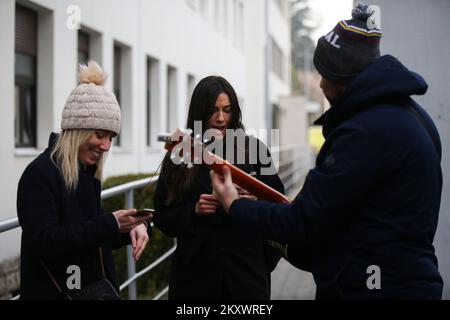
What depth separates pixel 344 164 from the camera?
92.6 inches

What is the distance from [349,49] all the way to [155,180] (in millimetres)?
4441

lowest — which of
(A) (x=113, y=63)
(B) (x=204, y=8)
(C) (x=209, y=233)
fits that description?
(C) (x=209, y=233)

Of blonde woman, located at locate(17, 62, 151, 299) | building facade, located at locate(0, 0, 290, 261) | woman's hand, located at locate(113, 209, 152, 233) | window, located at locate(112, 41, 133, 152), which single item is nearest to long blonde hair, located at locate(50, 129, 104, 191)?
blonde woman, located at locate(17, 62, 151, 299)

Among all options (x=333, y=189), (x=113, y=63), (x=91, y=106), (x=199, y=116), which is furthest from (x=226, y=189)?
(x=113, y=63)

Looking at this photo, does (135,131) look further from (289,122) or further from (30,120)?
(289,122)

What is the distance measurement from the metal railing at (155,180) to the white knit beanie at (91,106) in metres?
0.68

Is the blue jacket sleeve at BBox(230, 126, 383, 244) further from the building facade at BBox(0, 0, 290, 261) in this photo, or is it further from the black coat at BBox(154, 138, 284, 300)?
the building facade at BBox(0, 0, 290, 261)

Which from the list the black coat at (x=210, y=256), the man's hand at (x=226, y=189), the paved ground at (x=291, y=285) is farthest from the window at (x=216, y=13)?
the man's hand at (x=226, y=189)

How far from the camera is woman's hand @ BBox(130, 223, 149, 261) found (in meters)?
3.18

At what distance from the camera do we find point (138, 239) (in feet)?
10.5

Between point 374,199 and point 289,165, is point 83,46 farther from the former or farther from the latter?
point 374,199

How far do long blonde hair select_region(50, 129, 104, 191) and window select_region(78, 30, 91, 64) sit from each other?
9130mm

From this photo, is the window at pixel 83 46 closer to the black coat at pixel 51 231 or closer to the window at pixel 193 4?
the window at pixel 193 4
